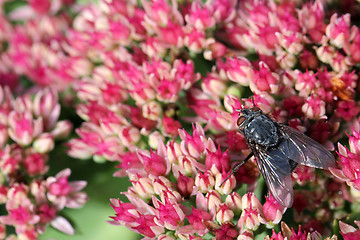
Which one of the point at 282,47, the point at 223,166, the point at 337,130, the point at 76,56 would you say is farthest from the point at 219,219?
the point at 76,56

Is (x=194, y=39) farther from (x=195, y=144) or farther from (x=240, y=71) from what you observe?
(x=195, y=144)

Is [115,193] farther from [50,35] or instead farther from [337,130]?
[50,35]

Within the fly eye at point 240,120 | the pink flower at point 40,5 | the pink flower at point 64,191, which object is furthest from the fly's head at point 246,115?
the pink flower at point 40,5

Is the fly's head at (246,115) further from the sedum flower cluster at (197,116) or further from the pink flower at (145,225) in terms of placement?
the pink flower at (145,225)

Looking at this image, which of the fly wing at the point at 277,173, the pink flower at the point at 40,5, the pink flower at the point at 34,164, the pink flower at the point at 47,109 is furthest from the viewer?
the pink flower at the point at 40,5

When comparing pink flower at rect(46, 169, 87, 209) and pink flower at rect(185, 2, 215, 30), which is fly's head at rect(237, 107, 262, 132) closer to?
pink flower at rect(185, 2, 215, 30)
